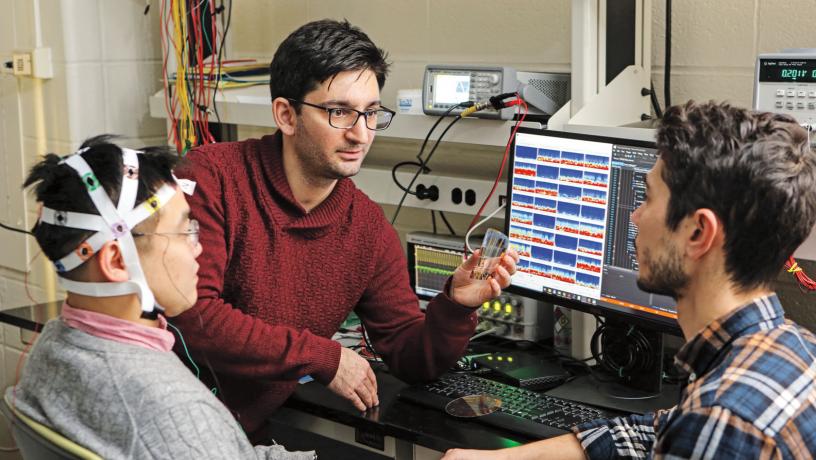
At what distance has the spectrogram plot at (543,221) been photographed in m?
2.14

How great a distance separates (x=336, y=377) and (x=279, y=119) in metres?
0.58

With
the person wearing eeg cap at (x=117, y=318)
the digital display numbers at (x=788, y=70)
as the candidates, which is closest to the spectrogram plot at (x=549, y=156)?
the digital display numbers at (x=788, y=70)

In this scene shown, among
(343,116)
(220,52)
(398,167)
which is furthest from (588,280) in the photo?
(220,52)

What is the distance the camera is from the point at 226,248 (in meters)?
2.05

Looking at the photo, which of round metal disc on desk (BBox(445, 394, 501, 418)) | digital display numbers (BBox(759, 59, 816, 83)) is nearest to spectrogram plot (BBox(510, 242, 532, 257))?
round metal disc on desk (BBox(445, 394, 501, 418))

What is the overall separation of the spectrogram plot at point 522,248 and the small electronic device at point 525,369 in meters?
0.25

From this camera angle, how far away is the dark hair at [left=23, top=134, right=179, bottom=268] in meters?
1.39

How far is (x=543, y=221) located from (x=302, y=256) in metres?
0.54

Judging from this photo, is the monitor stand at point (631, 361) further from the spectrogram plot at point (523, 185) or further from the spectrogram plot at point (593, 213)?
the spectrogram plot at point (523, 185)

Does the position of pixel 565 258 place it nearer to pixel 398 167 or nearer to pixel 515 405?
pixel 515 405

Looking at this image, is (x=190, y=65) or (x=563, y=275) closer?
(x=563, y=275)

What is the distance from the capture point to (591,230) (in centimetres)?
207

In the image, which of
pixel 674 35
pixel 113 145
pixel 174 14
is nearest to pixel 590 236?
pixel 674 35

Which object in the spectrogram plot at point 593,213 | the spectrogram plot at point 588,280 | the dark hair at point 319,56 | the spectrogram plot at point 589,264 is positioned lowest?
the spectrogram plot at point 588,280
